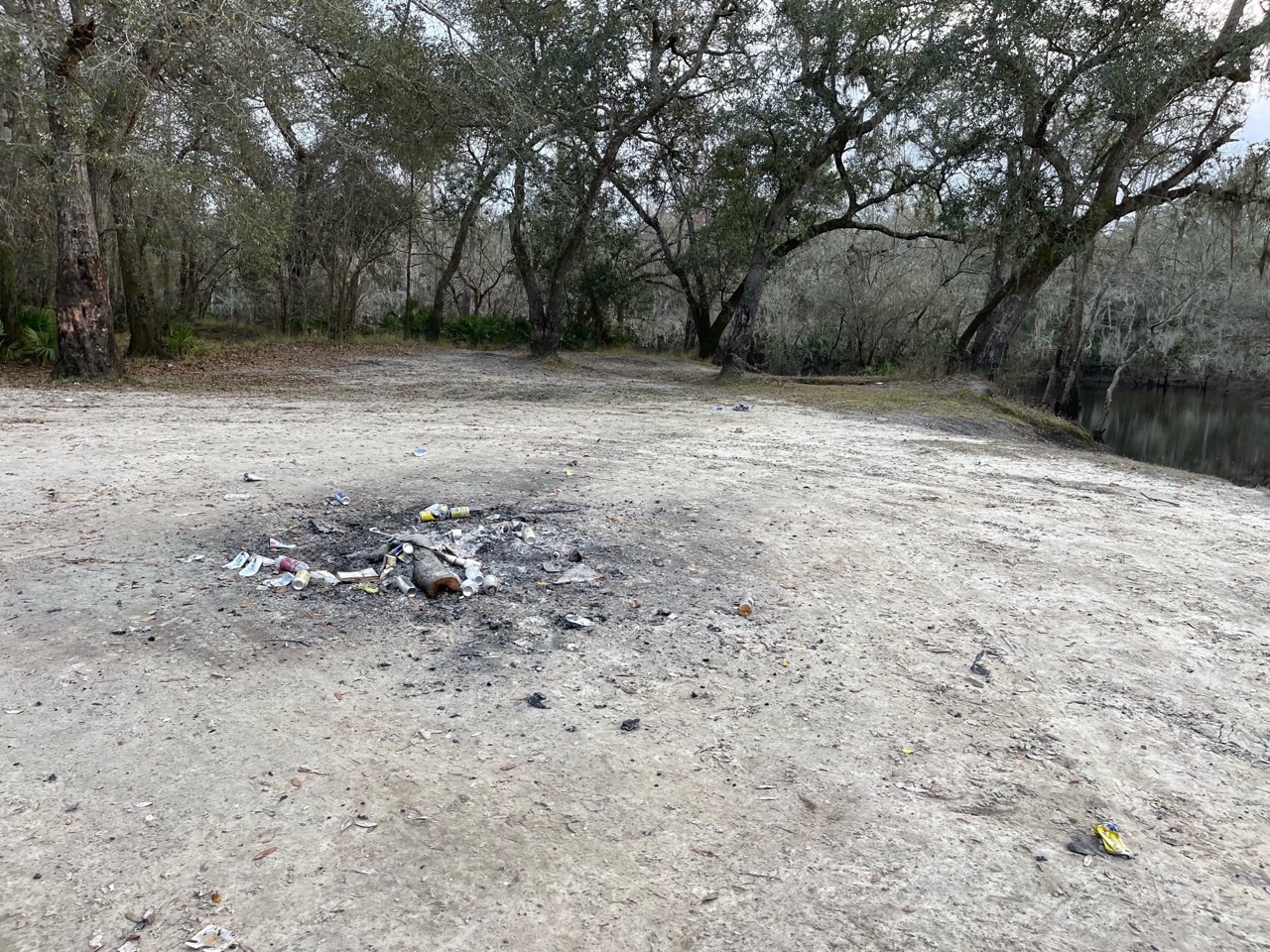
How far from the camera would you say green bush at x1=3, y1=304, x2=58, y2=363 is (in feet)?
41.5

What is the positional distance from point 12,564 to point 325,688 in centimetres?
200

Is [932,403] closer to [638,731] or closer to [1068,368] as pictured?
[1068,368]

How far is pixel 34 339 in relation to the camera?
A: 12625mm

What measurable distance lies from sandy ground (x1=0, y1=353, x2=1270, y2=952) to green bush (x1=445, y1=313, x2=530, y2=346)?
18.1 m

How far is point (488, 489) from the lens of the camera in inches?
220

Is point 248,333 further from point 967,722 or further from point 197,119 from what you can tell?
point 967,722

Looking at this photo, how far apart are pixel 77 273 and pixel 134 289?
427cm

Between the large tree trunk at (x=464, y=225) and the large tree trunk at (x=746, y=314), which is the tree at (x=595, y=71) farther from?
the large tree trunk at (x=746, y=314)

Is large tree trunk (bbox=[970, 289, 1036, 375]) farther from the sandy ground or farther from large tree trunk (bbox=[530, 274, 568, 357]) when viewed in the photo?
the sandy ground

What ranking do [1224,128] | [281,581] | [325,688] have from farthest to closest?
[1224,128]
[281,581]
[325,688]

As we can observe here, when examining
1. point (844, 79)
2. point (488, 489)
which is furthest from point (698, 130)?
point (488, 489)

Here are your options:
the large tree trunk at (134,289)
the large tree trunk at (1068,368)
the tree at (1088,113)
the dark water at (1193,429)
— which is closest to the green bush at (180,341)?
the large tree trunk at (134,289)

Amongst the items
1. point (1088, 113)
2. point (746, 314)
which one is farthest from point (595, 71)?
point (1088, 113)

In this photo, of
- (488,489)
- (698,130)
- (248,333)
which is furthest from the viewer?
(248,333)
